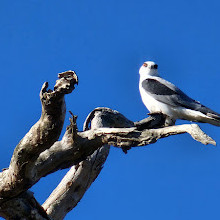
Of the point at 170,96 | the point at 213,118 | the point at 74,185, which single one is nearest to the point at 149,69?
the point at 170,96

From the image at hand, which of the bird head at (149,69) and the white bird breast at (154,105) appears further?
the bird head at (149,69)

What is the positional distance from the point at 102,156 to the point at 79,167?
356mm

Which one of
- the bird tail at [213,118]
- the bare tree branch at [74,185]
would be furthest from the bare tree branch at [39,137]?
the bird tail at [213,118]

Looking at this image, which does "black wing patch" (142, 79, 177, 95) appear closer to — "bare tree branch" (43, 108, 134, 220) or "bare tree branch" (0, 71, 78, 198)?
"bare tree branch" (43, 108, 134, 220)

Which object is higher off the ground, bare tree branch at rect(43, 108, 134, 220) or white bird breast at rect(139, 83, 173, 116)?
white bird breast at rect(139, 83, 173, 116)

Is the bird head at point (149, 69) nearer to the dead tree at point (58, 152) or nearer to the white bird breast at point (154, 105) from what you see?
the white bird breast at point (154, 105)

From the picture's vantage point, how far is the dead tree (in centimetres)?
502

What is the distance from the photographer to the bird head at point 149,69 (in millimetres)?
10930

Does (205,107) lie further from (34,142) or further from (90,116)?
(34,142)

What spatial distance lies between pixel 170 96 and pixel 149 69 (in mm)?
1291

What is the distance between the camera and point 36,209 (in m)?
6.04

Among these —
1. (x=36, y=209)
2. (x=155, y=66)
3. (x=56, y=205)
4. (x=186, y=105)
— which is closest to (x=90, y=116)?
(x=56, y=205)

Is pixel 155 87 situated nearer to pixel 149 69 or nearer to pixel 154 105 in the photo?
pixel 154 105

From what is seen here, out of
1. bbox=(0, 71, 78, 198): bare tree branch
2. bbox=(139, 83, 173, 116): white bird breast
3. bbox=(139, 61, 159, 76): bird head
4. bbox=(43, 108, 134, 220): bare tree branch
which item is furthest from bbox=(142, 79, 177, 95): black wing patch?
bbox=(0, 71, 78, 198): bare tree branch
